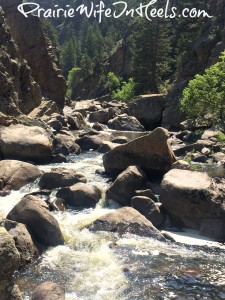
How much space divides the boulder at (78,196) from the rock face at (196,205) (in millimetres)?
3915

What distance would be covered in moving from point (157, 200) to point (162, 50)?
56.0 meters

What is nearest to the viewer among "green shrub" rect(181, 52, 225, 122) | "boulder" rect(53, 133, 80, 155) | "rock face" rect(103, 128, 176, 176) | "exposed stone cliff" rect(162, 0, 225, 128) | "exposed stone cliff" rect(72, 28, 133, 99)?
"rock face" rect(103, 128, 176, 176)

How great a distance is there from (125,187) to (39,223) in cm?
621

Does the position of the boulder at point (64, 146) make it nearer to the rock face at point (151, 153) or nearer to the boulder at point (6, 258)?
the rock face at point (151, 153)

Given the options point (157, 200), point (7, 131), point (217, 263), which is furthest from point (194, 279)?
point (7, 131)

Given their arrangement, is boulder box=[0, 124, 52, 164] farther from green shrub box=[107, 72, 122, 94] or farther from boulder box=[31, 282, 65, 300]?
green shrub box=[107, 72, 122, 94]

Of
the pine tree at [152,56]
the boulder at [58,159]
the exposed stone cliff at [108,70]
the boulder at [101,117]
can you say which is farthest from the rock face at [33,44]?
the exposed stone cliff at [108,70]

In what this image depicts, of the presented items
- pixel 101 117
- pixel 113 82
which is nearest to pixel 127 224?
pixel 101 117

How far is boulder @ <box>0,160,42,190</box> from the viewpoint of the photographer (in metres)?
21.6

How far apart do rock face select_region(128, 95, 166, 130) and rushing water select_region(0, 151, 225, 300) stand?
A: 37069 millimetres

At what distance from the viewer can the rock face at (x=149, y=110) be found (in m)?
52.6

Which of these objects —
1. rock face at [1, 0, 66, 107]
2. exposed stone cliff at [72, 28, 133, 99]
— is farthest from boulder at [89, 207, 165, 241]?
exposed stone cliff at [72, 28, 133, 99]

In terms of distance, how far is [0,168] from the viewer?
897 inches

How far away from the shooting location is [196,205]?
17078 mm
